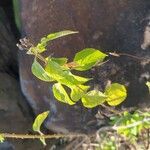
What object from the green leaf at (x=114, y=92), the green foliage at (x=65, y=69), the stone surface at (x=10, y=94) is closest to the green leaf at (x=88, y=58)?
the green foliage at (x=65, y=69)

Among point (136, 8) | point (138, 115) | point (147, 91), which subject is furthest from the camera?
point (138, 115)

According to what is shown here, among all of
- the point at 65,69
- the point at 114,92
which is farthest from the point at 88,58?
the point at 114,92

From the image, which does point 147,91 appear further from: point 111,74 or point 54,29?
point 54,29

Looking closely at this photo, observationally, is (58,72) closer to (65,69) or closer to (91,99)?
(65,69)

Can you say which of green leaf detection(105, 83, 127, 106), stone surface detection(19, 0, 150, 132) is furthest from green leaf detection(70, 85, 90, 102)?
stone surface detection(19, 0, 150, 132)

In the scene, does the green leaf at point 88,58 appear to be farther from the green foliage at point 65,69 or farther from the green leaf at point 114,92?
the green leaf at point 114,92

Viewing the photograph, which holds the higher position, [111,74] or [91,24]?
[91,24]

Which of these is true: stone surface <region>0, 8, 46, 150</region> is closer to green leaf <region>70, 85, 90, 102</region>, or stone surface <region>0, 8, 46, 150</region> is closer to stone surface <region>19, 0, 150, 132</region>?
stone surface <region>19, 0, 150, 132</region>

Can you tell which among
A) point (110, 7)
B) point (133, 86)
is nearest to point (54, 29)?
point (110, 7)
